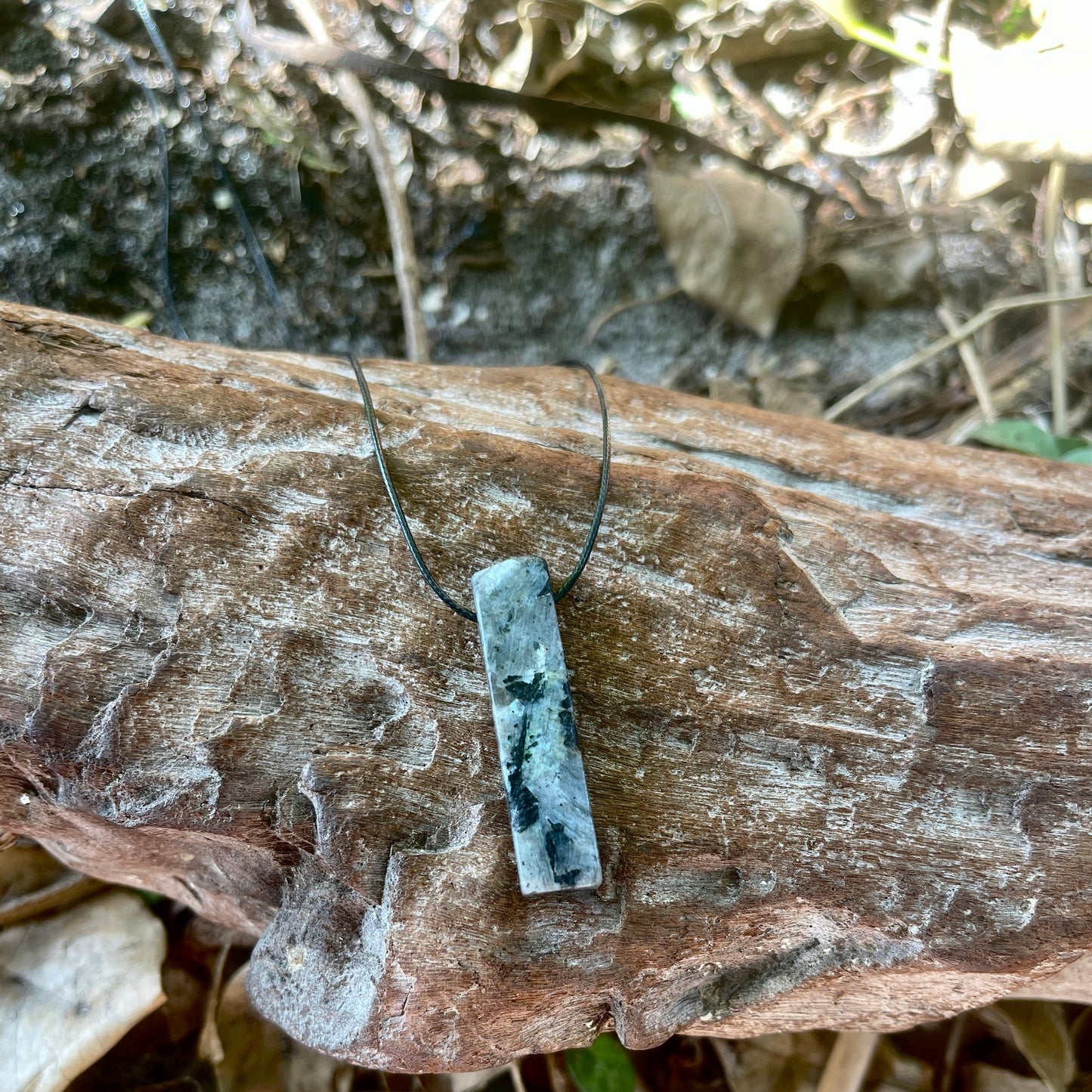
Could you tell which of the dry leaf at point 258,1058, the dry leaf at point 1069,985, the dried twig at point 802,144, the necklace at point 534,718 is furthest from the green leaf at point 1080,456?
the dry leaf at point 258,1058

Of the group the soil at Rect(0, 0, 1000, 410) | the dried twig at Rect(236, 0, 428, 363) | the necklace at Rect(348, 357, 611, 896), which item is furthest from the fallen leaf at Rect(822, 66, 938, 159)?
the necklace at Rect(348, 357, 611, 896)

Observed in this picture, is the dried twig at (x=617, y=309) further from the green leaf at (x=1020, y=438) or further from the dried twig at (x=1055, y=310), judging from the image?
the dried twig at (x=1055, y=310)

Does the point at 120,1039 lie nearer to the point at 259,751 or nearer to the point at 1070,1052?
the point at 259,751

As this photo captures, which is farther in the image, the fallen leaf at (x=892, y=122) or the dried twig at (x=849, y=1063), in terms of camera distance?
the fallen leaf at (x=892, y=122)

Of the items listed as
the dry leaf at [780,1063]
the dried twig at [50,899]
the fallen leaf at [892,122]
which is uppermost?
the fallen leaf at [892,122]

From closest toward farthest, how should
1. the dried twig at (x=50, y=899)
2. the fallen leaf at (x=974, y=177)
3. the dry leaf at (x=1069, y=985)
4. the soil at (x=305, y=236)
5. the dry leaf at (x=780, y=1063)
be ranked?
the dry leaf at (x=1069, y=985) → the dried twig at (x=50, y=899) → the dry leaf at (x=780, y=1063) → the soil at (x=305, y=236) → the fallen leaf at (x=974, y=177)

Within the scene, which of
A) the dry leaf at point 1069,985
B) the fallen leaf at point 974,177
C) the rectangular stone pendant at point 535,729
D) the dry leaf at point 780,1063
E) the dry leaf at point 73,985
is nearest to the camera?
the rectangular stone pendant at point 535,729

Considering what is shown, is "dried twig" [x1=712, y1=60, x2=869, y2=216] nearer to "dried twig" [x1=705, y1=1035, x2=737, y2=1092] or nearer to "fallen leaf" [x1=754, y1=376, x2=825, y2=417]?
"fallen leaf" [x1=754, y1=376, x2=825, y2=417]

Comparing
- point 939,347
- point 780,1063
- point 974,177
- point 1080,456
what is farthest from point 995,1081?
point 974,177
